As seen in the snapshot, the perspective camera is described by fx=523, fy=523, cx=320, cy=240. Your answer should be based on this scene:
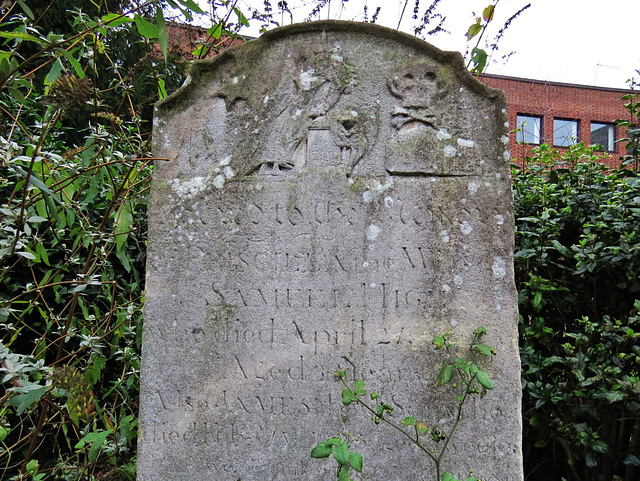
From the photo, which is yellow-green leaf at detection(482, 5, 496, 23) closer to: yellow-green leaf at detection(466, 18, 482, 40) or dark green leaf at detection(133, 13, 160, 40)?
yellow-green leaf at detection(466, 18, 482, 40)

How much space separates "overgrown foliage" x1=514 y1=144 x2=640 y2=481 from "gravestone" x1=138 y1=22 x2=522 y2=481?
862 millimetres

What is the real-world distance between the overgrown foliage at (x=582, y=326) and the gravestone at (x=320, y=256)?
33.9 inches

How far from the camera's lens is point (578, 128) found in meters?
17.4

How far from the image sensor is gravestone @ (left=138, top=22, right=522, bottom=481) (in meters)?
2.29

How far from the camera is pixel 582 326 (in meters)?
3.17

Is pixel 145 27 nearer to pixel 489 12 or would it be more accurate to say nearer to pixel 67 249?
pixel 67 249

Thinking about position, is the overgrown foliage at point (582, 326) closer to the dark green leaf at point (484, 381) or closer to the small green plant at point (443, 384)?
the small green plant at point (443, 384)

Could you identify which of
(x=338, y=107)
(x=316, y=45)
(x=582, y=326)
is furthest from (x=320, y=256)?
(x=582, y=326)

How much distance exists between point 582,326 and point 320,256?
1829mm

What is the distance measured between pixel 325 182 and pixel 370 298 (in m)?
0.57

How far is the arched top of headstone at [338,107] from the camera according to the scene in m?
2.42

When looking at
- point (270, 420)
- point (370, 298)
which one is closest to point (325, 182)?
point (370, 298)

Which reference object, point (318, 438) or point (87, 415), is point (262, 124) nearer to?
point (318, 438)

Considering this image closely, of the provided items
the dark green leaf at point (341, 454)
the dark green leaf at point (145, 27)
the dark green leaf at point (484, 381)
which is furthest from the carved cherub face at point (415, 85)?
the dark green leaf at point (341, 454)
